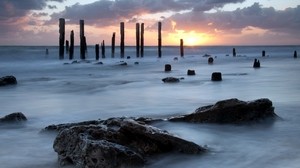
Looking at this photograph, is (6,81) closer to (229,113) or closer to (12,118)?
(12,118)

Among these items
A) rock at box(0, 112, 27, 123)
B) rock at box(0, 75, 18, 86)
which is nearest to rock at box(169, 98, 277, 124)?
rock at box(0, 112, 27, 123)

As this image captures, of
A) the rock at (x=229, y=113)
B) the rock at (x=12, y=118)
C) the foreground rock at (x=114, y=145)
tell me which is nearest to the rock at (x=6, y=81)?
the rock at (x=12, y=118)

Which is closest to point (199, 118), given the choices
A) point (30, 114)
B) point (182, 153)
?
point (182, 153)

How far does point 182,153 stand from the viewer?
3.85 meters

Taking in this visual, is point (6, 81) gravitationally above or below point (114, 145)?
above

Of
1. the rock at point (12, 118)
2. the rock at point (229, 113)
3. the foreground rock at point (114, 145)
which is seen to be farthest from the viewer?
the rock at point (12, 118)

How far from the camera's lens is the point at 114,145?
3373mm

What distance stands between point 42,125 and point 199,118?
7.72ft

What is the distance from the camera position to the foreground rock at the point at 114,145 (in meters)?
3.28

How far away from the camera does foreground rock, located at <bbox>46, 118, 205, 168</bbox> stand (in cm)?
328

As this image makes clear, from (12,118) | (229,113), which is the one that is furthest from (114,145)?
(12,118)

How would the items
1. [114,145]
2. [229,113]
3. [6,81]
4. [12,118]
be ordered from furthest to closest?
1. [6,81]
2. [12,118]
3. [229,113]
4. [114,145]

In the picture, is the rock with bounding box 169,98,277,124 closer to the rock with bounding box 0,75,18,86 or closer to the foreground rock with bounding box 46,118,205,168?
the foreground rock with bounding box 46,118,205,168

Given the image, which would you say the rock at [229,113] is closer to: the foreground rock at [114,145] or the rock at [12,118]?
the foreground rock at [114,145]
